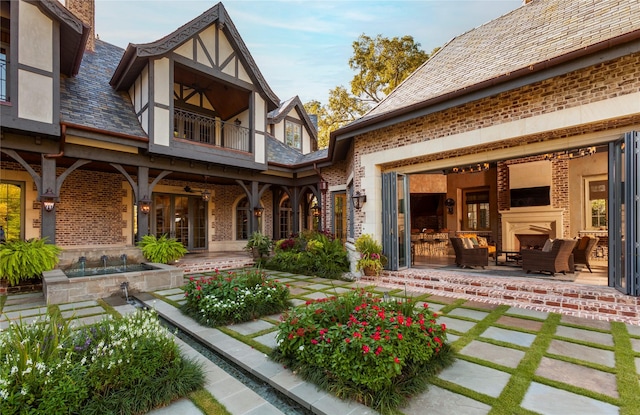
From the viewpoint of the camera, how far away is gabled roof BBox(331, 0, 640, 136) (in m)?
4.67

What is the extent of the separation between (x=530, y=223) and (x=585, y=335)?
7.46 meters

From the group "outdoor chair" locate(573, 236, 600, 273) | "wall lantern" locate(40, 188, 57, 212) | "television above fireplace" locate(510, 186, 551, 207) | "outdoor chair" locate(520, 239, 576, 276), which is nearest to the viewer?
"outdoor chair" locate(520, 239, 576, 276)

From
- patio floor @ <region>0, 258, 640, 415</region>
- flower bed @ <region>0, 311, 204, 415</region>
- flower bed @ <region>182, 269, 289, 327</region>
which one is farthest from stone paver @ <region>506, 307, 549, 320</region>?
flower bed @ <region>0, 311, 204, 415</region>

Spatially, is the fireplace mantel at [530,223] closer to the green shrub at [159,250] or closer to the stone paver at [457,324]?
the stone paver at [457,324]

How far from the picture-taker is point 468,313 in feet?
15.1

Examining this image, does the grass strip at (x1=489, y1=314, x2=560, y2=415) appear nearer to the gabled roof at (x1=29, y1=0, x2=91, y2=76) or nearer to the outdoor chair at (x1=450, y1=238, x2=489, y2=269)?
the outdoor chair at (x1=450, y1=238, x2=489, y2=269)

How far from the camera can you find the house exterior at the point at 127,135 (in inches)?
263

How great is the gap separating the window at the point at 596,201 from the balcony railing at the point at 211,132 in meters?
11.2

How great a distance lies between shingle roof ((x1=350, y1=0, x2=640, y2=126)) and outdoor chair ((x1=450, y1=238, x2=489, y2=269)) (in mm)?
3909

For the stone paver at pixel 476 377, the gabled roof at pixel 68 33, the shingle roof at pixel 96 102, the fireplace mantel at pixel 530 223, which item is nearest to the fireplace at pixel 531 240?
the fireplace mantel at pixel 530 223

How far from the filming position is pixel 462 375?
2746 millimetres

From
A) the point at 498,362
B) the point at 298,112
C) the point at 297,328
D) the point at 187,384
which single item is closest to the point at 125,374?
the point at 187,384

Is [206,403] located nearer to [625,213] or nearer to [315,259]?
[315,259]

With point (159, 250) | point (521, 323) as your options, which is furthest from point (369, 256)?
point (159, 250)
